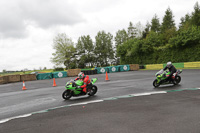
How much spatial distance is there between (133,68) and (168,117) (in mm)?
31181

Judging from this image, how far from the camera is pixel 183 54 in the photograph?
32000 millimetres

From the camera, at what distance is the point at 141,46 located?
42719 mm

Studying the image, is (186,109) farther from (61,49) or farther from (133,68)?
(61,49)

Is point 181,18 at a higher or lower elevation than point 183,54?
higher

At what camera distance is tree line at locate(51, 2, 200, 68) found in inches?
1240

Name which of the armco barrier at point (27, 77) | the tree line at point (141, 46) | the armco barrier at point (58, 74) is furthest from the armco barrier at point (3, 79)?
the tree line at point (141, 46)

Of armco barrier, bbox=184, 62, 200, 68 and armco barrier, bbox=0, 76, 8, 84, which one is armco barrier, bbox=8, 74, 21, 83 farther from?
armco barrier, bbox=184, 62, 200, 68

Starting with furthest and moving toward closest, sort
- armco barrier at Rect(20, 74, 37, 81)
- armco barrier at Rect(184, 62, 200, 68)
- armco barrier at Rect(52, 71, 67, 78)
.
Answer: armco barrier at Rect(52, 71, 67, 78), armco barrier at Rect(184, 62, 200, 68), armco barrier at Rect(20, 74, 37, 81)

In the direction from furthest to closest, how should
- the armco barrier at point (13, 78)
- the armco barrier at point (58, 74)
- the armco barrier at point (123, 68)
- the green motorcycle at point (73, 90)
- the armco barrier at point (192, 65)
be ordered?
the armco barrier at point (123, 68) → the armco barrier at point (58, 74) → the armco barrier at point (192, 65) → the armco barrier at point (13, 78) → the green motorcycle at point (73, 90)

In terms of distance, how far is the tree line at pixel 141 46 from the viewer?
31.5m

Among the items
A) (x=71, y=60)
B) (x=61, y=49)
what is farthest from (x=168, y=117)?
(x=71, y=60)

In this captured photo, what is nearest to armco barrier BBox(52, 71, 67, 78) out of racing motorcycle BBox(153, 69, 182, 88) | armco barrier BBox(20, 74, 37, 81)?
armco barrier BBox(20, 74, 37, 81)

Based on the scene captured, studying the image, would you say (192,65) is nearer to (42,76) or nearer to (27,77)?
(42,76)

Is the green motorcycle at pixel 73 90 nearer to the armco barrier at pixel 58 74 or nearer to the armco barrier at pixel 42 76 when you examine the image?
the armco barrier at pixel 42 76
